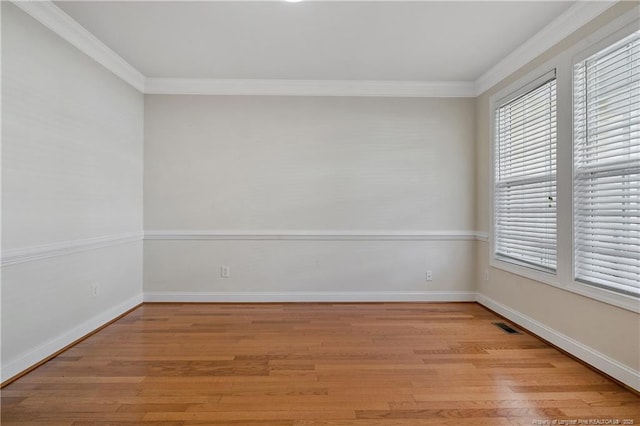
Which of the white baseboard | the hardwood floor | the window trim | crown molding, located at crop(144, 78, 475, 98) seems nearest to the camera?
the hardwood floor

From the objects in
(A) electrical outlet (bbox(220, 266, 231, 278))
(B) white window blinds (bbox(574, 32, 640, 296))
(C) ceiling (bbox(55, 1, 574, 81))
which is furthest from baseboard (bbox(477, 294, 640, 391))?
(A) electrical outlet (bbox(220, 266, 231, 278))

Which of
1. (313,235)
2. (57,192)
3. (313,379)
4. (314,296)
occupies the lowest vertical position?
(313,379)

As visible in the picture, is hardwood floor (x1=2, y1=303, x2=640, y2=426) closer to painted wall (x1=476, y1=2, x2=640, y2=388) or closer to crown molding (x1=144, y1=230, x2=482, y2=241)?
painted wall (x1=476, y1=2, x2=640, y2=388)

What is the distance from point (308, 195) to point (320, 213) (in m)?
0.26

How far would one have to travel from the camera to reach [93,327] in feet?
9.79

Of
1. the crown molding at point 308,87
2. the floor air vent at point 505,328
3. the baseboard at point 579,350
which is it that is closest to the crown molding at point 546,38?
the crown molding at point 308,87

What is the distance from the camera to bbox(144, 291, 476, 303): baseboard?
12.8 feet

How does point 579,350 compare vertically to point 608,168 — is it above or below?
below

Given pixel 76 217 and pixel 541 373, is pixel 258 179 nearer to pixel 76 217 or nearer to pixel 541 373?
pixel 76 217

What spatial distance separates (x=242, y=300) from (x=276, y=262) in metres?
0.62

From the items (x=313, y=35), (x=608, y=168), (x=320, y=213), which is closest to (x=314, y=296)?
(x=320, y=213)

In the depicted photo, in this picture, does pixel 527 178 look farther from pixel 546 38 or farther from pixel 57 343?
pixel 57 343

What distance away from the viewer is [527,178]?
309cm

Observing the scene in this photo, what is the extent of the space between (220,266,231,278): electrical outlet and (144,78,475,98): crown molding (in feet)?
6.91
